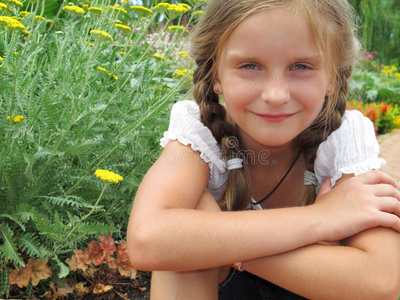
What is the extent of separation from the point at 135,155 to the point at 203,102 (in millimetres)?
379

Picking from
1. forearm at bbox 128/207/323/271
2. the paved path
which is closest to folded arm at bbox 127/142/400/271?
forearm at bbox 128/207/323/271

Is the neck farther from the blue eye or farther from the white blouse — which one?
the blue eye

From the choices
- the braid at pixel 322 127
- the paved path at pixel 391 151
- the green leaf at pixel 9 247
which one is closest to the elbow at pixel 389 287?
the braid at pixel 322 127

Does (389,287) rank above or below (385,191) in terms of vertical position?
below

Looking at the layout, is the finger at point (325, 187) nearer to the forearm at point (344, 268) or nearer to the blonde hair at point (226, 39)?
the blonde hair at point (226, 39)

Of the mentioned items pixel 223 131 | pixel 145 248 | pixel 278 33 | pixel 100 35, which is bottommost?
pixel 145 248

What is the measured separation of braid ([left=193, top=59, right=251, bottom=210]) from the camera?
1.31 meters

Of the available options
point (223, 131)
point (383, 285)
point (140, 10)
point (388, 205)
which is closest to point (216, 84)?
point (223, 131)

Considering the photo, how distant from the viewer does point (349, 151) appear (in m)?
1.21

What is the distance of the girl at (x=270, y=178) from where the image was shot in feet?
3.21

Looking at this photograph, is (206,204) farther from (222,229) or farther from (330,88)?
(330,88)

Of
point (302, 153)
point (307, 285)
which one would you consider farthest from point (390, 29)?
point (307, 285)

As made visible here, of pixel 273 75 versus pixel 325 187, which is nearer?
pixel 273 75

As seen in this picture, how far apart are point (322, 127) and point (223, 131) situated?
0.33 meters
